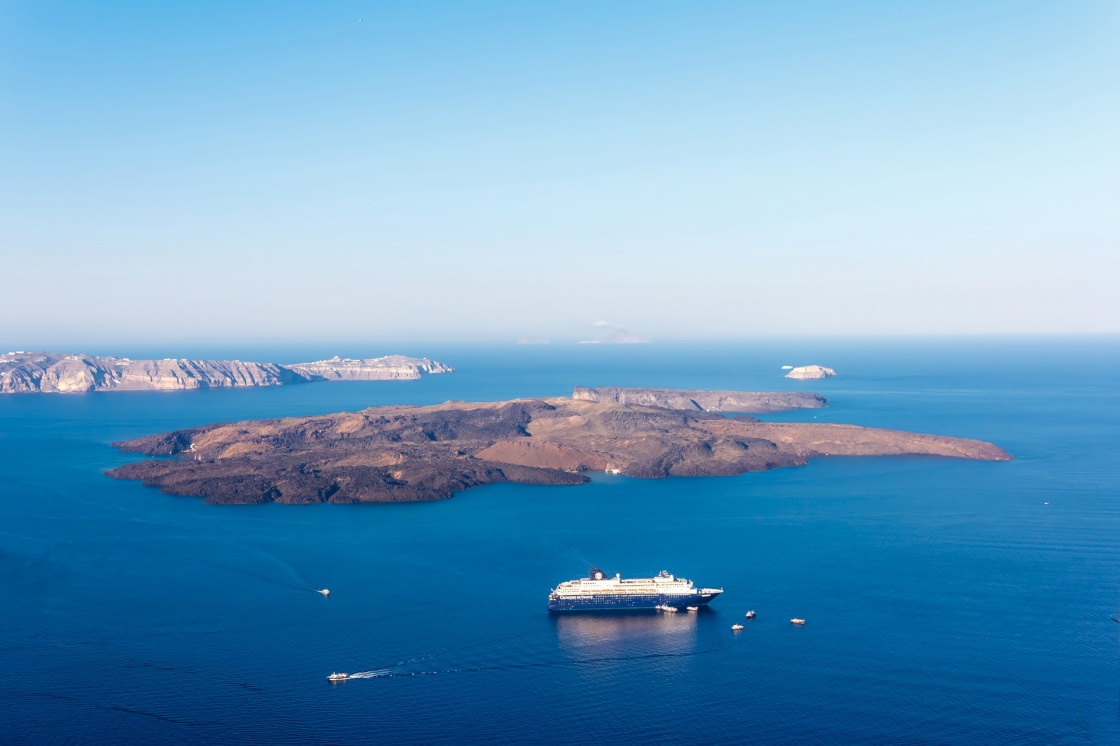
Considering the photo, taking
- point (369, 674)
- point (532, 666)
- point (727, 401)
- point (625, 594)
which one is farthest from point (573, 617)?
point (727, 401)

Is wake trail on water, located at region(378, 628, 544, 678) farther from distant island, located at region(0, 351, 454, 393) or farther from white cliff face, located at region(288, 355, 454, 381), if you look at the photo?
white cliff face, located at region(288, 355, 454, 381)

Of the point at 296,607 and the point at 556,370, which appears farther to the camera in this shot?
the point at 556,370

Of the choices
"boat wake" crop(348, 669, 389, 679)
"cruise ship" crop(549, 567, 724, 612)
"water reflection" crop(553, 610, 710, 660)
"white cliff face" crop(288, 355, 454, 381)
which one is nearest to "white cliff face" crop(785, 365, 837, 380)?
"white cliff face" crop(288, 355, 454, 381)

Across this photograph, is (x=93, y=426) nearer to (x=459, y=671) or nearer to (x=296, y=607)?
(x=296, y=607)

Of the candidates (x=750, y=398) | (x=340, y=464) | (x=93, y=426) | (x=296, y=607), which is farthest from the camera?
(x=750, y=398)

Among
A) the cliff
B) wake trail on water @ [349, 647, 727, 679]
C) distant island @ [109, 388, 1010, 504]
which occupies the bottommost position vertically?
wake trail on water @ [349, 647, 727, 679]

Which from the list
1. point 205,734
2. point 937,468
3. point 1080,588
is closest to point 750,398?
point 937,468

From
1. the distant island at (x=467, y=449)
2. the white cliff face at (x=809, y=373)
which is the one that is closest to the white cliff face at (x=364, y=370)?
the white cliff face at (x=809, y=373)
